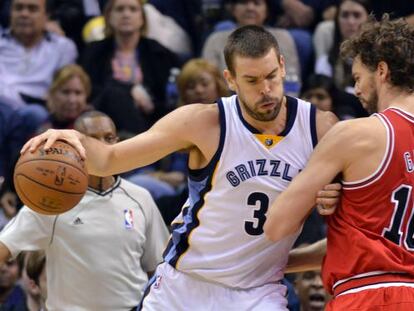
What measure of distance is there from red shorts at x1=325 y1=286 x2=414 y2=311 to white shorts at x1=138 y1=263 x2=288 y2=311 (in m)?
0.64

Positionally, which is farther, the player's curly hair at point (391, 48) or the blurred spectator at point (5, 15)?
the blurred spectator at point (5, 15)

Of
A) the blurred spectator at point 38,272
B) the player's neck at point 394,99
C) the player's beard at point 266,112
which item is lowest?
the blurred spectator at point 38,272

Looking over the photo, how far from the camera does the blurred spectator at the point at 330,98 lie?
9.27 meters

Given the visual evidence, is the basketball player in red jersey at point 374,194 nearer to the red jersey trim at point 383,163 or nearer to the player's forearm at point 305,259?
the red jersey trim at point 383,163

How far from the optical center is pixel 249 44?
17.1 feet

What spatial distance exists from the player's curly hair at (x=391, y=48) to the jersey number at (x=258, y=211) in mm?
823

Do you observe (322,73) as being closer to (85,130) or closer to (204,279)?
(85,130)

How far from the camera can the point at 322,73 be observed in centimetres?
991

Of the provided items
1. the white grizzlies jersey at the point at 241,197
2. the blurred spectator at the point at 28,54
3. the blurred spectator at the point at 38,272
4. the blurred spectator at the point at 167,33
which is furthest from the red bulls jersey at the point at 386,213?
the blurred spectator at the point at 167,33

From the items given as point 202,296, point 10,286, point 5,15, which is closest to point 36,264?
point 10,286

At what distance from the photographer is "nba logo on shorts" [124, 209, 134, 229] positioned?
21.5 feet

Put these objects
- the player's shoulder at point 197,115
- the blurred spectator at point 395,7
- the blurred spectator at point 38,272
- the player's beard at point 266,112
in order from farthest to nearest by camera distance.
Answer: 1. the blurred spectator at point 395,7
2. the blurred spectator at point 38,272
3. the player's shoulder at point 197,115
4. the player's beard at point 266,112

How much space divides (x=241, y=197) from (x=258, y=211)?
0.36 ft

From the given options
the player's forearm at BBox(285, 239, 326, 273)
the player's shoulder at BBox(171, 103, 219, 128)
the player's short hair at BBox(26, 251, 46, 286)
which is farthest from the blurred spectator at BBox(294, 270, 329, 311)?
the player's shoulder at BBox(171, 103, 219, 128)
